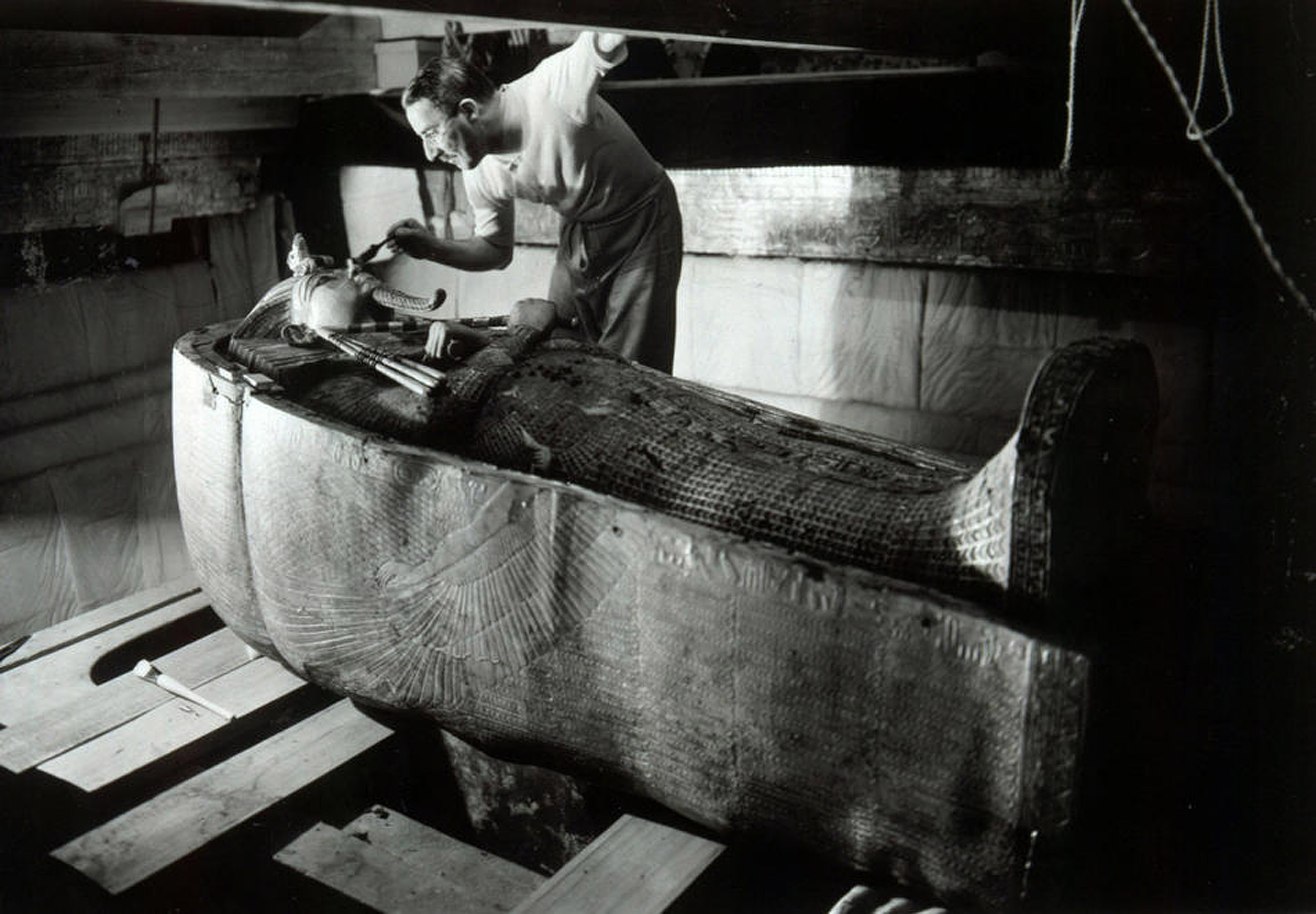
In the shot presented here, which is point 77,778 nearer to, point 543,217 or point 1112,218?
point 543,217

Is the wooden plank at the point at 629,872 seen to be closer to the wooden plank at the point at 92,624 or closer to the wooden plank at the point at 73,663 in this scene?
the wooden plank at the point at 73,663

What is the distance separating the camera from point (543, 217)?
3.96 m

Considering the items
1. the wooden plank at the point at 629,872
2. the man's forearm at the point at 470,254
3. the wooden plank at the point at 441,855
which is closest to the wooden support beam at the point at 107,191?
the man's forearm at the point at 470,254

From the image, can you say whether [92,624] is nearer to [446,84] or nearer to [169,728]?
[169,728]

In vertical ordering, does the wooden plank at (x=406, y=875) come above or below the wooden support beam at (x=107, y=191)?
below

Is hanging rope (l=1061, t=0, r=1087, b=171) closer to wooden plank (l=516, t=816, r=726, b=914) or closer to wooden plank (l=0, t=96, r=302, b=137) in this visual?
wooden plank (l=516, t=816, r=726, b=914)

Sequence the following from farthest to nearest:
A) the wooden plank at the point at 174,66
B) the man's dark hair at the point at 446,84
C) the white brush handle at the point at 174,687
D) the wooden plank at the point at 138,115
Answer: the wooden plank at the point at 138,115
the wooden plank at the point at 174,66
the man's dark hair at the point at 446,84
the white brush handle at the point at 174,687

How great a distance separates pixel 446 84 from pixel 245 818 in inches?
69.6

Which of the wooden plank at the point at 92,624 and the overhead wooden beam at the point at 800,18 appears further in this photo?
the wooden plank at the point at 92,624

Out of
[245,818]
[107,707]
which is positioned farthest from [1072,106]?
[107,707]

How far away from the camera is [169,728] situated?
238cm

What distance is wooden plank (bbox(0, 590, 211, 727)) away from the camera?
2.51 metres

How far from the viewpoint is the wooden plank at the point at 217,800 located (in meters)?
1.93

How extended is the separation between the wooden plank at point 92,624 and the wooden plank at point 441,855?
42.8 inches
